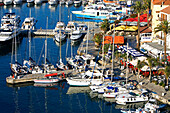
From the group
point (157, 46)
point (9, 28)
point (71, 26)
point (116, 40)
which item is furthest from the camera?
point (71, 26)

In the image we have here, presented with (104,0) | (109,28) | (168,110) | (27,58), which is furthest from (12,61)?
(104,0)

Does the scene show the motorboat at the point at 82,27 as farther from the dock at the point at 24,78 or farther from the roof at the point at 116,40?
the dock at the point at 24,78

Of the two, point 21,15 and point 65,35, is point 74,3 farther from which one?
point 65,35

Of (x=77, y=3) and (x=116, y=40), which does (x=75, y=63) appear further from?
(x=77, y=3)

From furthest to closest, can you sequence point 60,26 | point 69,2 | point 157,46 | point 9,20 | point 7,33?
point 69,2 < point 9,20 < point 60,26 < point 7,33 < point 157,46

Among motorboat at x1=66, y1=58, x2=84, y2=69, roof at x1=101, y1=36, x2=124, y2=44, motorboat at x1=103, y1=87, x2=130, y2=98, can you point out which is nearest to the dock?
motorboat at x1=66, y1=58, x2=84, y2=69

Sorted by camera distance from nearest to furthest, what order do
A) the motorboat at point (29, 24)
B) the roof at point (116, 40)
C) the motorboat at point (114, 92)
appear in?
the motorboat at point (114, 92), the roof at point (116, 40), the motorboat at point (29, 24)

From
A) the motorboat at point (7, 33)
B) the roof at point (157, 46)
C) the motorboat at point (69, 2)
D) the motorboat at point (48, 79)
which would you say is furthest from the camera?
the motorboat at point (69, 2)

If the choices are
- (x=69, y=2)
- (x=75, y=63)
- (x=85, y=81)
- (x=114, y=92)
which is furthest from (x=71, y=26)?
(x=69, y=2)

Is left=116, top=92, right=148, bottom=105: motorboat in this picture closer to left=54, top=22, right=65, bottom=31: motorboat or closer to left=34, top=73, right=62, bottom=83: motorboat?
left=34, top=73, right=62, bottom=83: motorboat

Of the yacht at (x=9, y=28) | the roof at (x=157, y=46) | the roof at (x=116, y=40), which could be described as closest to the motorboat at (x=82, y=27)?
the yacht at (x=9, y=28)

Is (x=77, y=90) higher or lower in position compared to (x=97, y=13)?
lower

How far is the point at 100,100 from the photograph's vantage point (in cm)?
7169

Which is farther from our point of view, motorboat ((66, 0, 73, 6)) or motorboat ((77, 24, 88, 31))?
motorboat ((66, 0, 73, 6))
